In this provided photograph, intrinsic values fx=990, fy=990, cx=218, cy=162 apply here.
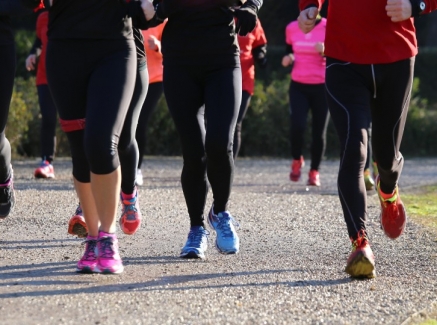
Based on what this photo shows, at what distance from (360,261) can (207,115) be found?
125 centimetres

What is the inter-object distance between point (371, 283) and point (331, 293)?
384mm

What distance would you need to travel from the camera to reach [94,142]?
5.21 meters

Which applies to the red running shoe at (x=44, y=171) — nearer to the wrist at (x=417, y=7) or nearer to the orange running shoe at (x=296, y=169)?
the orange running shoe at (x=296, y=169)

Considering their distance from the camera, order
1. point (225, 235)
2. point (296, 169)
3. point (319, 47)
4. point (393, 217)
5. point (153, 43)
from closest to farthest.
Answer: point (225, 235), point (393, 217), point (153, 43), point (319, 47), point (296, 169)

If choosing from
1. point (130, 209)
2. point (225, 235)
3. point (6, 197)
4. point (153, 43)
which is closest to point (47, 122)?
point (153, 43)

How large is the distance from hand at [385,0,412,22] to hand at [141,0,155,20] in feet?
4.30

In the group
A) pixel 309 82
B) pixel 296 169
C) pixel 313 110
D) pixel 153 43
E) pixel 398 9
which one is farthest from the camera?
pixel 296 169

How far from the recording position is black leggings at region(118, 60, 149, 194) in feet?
20.7

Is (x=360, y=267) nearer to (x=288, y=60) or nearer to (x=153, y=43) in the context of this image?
(x=153, y=43)

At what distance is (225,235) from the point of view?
19.9ft

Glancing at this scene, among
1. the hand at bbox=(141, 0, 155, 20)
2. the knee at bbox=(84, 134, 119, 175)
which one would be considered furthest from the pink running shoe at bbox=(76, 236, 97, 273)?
the hand at bbox=(141, 0, 155, 20)

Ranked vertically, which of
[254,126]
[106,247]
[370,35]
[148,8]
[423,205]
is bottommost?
[254,126]

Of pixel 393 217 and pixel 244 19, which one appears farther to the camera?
pixel 393 217

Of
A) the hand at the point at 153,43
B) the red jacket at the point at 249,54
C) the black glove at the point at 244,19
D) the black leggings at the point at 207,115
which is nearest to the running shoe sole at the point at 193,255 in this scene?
the black leggings at the point at 207,115
